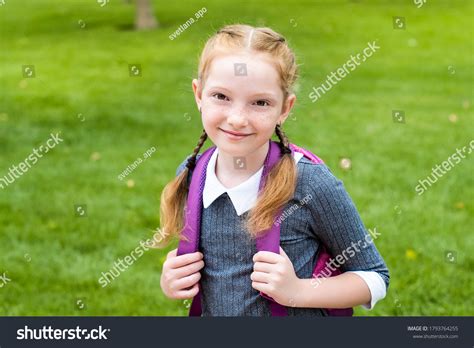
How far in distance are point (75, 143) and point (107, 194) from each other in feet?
4.26

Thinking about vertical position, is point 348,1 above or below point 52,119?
above

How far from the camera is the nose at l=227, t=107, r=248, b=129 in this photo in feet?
6.73

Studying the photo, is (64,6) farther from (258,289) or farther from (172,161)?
(258,289)

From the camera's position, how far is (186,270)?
84.3 inches

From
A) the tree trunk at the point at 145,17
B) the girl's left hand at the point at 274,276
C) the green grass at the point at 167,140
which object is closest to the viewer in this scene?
the girl's left hand at the point at 274,276

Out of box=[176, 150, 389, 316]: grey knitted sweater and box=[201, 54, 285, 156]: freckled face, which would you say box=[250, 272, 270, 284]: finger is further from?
box=[201, 54, 285, 156]: freckled face

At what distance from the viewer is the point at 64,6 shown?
14570 millimetres

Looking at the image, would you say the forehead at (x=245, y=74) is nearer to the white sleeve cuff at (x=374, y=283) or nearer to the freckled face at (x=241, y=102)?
the freckled face at (x=241, y=102)

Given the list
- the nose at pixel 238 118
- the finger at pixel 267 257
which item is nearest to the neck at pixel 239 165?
the nose at pixel 238 118

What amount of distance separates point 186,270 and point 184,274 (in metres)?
0.01

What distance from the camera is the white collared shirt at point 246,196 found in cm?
215

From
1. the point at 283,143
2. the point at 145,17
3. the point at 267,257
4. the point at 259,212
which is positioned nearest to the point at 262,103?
the point at 283,143

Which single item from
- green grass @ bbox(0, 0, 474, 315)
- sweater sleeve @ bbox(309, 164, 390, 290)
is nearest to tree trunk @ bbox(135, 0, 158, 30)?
green grass @ bbox(0, 0, 474, 315)

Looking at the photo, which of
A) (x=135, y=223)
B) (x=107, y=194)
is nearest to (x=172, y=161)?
(x=107, y=194)
